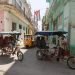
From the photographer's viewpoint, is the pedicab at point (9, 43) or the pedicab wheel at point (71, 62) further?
the pedicab at point (9, 43)

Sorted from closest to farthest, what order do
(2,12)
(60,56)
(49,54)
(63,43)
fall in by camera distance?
(60,56) < (49,54) < (63,43) < (2,12)

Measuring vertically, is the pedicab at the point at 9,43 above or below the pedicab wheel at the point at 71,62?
above

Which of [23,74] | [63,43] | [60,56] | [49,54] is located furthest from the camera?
[63,43]

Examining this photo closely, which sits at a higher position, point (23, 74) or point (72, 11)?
point (72, 11)

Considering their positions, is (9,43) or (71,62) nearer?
(71,62)

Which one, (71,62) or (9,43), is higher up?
(9,43)

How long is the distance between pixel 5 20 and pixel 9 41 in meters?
11.5

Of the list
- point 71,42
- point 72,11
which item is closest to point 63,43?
point 71,42

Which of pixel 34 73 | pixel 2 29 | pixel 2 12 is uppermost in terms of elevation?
pixel 2 12

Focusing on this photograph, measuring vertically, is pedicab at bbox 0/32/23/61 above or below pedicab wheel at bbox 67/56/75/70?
above

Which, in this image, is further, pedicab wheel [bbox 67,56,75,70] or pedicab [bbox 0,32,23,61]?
pedicab [bbox 0,32,23,61]

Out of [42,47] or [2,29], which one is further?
[2,29]

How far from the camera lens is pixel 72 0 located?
20.9 m

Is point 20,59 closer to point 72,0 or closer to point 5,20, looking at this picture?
point 72,0
